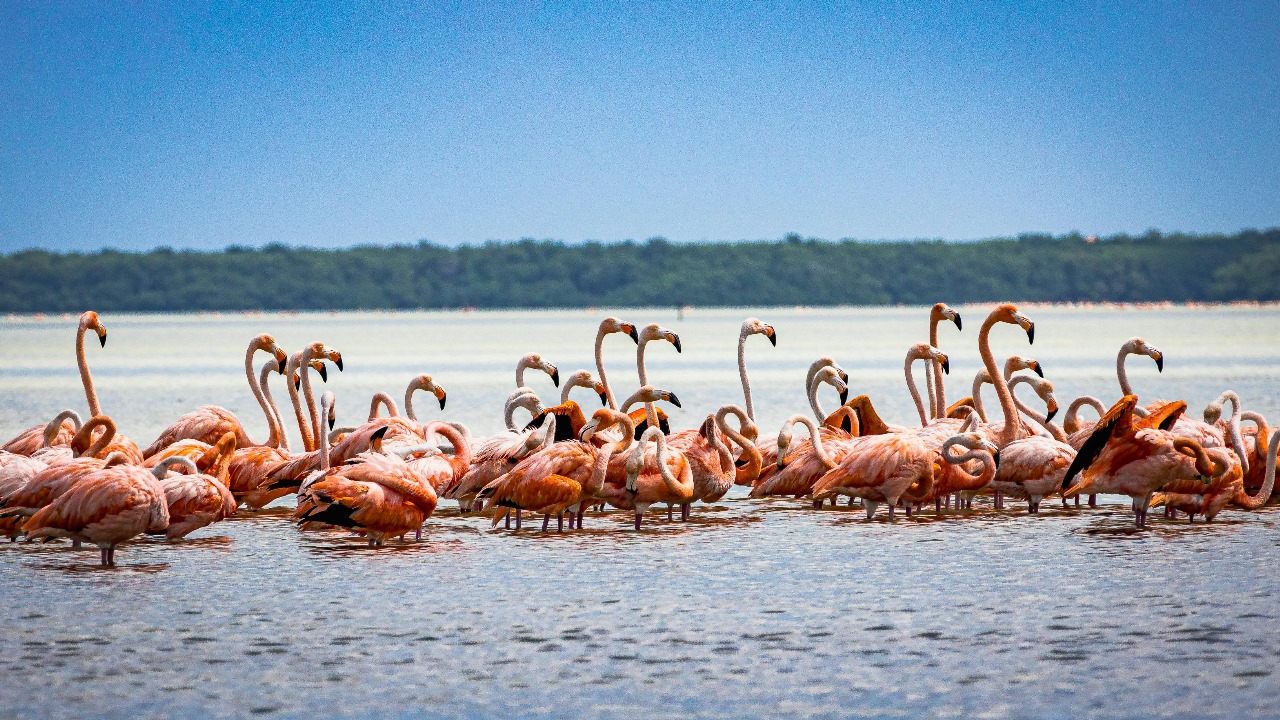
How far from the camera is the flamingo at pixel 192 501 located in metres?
8.81

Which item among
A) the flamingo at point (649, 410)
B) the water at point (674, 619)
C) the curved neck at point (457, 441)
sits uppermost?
the flamingo at point (649, 410)

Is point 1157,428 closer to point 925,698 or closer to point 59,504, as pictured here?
point 925,698

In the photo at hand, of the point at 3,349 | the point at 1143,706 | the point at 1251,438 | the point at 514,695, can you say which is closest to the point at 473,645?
the point at 514,695

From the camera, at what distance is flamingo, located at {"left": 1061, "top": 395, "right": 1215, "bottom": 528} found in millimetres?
9484

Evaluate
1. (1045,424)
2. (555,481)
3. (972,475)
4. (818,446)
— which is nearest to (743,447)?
(818,446)

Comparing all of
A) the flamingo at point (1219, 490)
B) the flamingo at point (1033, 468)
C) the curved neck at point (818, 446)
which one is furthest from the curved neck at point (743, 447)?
the flamingo at point (1219, 490)

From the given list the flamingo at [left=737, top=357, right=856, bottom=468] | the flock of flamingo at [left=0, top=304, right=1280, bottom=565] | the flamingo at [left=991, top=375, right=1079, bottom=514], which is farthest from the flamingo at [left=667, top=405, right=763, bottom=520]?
the flamingo at [left=991, top=375, right=1079, bottom=514]

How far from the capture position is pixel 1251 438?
35.1ft

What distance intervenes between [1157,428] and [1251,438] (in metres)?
1.23

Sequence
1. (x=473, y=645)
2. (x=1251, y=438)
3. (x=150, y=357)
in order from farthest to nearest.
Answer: (x=150, y=357), (x=1251, y=438), (x=473, y=645)

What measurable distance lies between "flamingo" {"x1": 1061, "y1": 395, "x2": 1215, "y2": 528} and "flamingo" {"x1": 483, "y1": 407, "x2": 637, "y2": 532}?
2.83 metres

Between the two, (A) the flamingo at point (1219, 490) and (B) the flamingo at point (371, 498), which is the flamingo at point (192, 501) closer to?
(B) the flamingo at point (371, 498)

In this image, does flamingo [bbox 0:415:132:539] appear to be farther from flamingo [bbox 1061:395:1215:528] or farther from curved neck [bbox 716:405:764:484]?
flamingo [bbox 1061:395:1215:528]

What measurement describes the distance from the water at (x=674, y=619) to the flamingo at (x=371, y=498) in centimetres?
18
